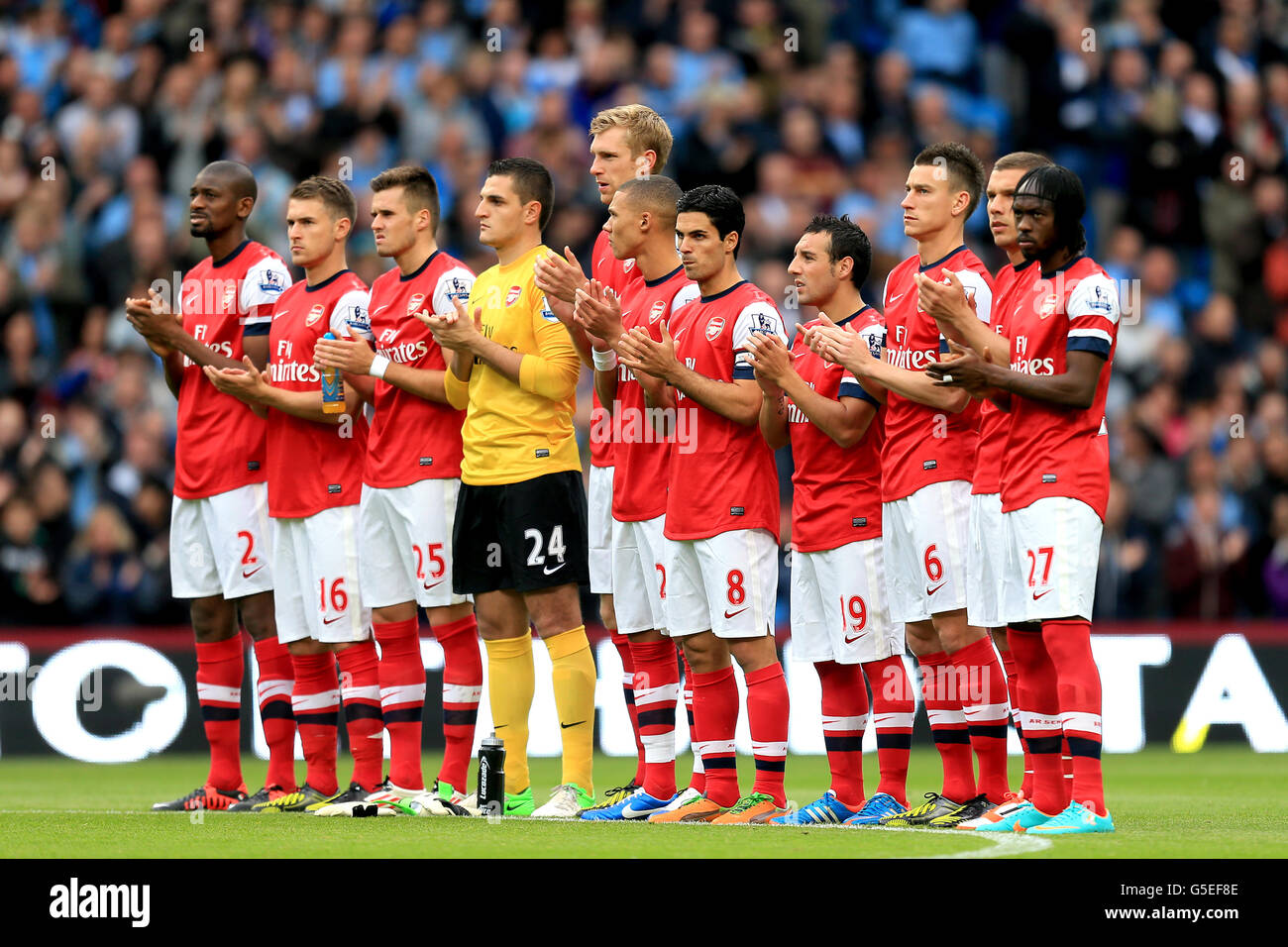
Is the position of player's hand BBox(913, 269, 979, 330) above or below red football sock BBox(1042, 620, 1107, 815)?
above

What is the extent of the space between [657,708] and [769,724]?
74cm

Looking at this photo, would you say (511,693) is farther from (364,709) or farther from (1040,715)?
(1040,715)

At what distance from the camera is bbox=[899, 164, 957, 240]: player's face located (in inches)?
364

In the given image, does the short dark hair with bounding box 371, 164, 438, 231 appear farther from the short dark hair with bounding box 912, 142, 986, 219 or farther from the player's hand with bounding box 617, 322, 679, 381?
the short dark hair with bounding box 912, 142, 986, 219

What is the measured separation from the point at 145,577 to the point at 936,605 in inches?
323

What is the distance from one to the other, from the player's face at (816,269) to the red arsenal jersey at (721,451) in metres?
0.26

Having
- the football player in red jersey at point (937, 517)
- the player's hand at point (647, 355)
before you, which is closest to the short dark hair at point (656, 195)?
the player's hand at point (647, 355)

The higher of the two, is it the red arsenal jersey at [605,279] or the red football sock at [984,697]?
the red arsenal jersey at [605,279]

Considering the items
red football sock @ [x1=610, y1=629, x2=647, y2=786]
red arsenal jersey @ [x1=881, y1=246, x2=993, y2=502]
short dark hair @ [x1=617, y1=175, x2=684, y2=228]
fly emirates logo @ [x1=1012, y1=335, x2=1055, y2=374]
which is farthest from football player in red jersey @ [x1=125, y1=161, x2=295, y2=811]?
fly emirates logo @ [x1=1012, y1=335, x2=1055, y2=374]

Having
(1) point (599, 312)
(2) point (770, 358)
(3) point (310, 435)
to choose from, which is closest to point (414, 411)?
(3) point (310, 435)

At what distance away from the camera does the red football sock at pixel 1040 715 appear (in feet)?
27.2

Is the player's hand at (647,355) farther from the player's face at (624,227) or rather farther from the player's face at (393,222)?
the player's face at (393,222)

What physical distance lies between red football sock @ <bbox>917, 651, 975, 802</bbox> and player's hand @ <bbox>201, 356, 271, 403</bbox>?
140 inches

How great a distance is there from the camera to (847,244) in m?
9.38
